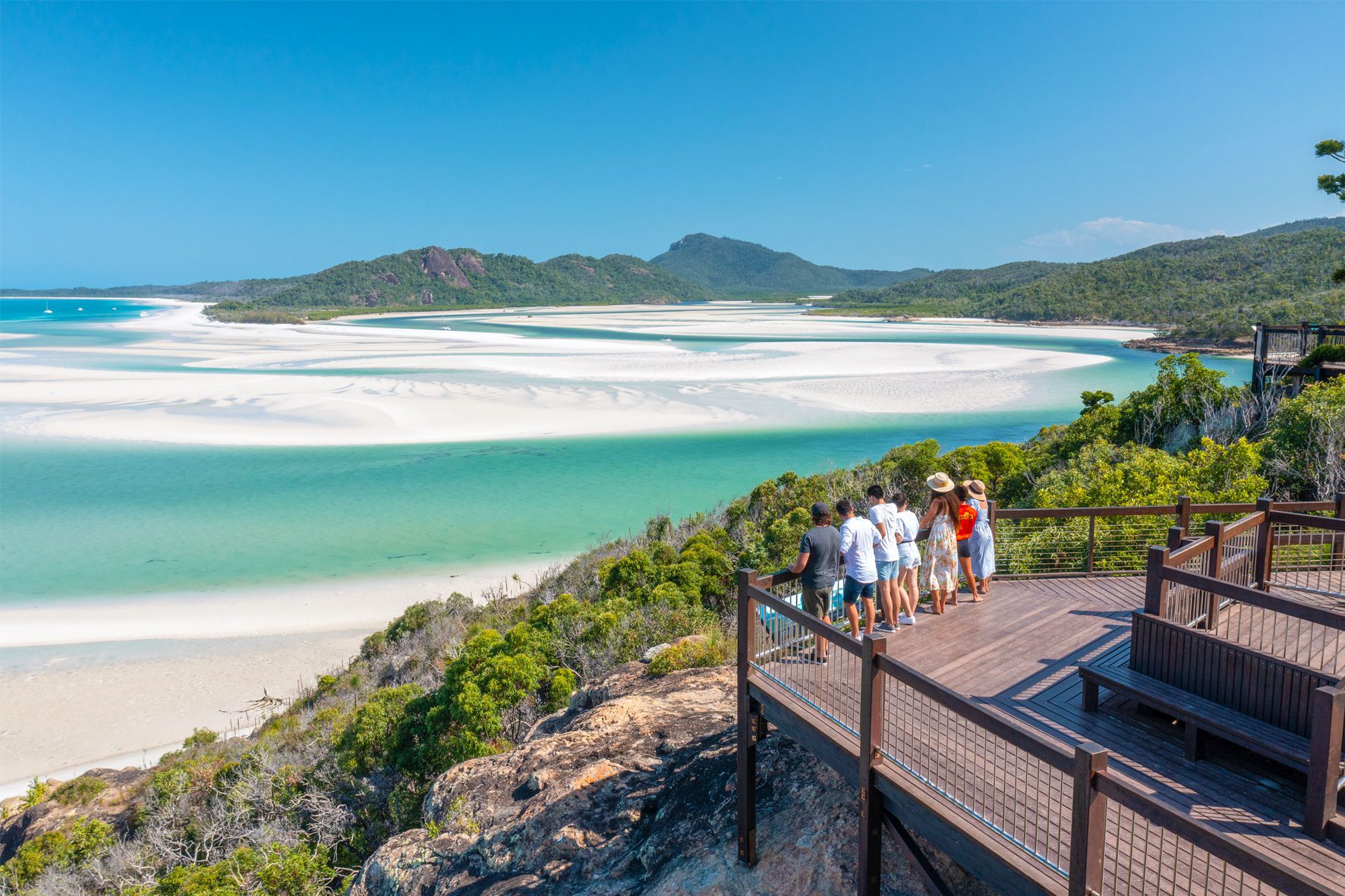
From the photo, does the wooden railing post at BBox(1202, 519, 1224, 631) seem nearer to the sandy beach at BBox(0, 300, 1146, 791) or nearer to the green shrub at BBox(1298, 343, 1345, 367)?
the sandy beach at BBox(0, 300, 1146, 791)

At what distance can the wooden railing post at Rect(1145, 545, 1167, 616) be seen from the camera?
5.39 metres

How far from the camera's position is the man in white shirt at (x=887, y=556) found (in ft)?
21.8

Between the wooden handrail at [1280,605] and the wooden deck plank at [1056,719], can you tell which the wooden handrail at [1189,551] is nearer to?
the wooden handrail at [1280,605]

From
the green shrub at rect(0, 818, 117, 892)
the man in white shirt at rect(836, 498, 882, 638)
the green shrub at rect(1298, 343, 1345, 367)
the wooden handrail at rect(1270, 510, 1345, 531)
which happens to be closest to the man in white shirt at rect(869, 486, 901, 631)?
the man in white shirt at rect(836, 498, 882, 638)

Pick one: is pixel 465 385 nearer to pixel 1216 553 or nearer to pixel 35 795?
pixel 35 795

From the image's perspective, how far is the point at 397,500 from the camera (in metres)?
23.4

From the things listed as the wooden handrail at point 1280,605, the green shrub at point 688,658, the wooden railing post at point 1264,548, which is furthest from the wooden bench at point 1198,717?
the green shrub at point 688,658

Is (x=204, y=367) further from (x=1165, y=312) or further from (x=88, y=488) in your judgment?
(x=1165, y=312)

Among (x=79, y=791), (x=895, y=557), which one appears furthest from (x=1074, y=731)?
(x=79, y=791)

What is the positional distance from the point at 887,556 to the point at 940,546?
3.05 feet

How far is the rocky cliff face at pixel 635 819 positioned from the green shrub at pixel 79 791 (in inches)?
206

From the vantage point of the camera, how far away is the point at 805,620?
534cm

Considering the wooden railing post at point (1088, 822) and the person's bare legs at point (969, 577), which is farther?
the person's bare legs at point (969, 577)

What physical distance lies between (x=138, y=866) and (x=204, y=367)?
Result: 49.1 m
